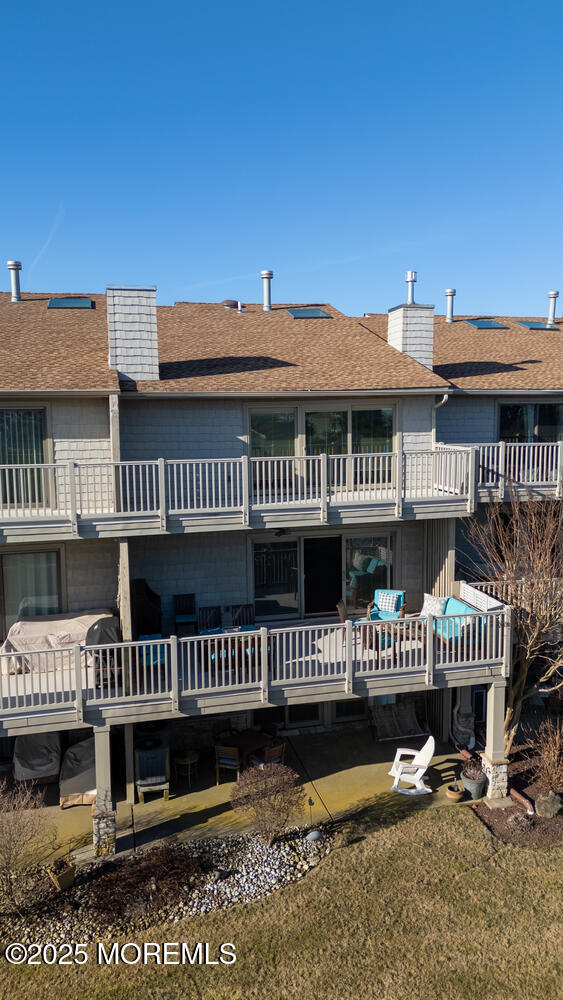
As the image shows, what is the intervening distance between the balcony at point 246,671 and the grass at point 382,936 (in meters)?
2.92

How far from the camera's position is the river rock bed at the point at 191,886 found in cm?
967

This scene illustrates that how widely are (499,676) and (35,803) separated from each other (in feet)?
31.1

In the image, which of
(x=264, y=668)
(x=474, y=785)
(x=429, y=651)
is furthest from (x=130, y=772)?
(x=474, y=785)

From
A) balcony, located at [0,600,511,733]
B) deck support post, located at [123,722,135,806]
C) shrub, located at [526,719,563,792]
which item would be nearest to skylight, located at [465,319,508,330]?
balcony, located at [0,600,511,733]

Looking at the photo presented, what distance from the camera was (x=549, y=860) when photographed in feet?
36.5

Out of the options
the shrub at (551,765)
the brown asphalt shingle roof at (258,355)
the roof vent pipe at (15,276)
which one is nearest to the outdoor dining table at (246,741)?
the shrub at (551,765)

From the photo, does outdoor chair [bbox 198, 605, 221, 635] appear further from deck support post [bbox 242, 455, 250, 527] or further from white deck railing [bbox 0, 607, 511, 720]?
deck support post [bbox 242, 455, 250, 527]

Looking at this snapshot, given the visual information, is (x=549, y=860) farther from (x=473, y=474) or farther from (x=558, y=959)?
(x=473, y=474)

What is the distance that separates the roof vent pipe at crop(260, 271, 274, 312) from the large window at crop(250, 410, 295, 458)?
692 cm

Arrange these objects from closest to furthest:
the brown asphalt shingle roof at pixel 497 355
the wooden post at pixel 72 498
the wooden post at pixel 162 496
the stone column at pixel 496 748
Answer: the wooden post at pixel 72 498
the wooden post at pixel 162 496
the stone column at pixel 496 748
the brown asphalt shingle roof at pixel 497 355

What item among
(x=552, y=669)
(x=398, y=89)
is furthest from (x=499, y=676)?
(x=398, y=89)

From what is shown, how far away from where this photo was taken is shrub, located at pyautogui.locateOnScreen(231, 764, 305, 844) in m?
11.2

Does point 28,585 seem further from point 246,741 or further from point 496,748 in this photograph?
point 496,748

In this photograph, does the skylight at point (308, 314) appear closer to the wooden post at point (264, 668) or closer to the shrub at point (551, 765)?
the wooden post at point (264, 668)
